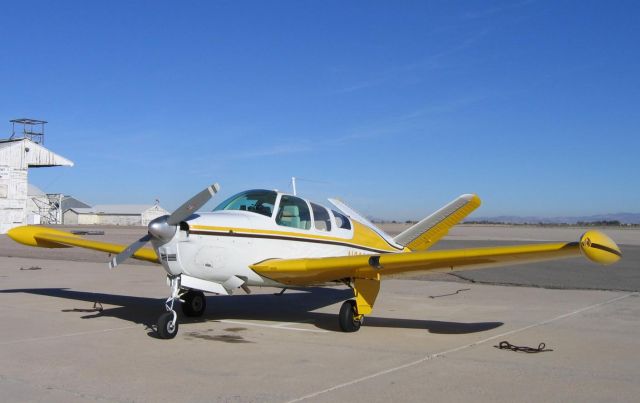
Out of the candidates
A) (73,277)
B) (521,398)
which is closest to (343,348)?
(521,398)

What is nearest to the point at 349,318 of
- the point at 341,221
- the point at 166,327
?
the point at 341,221

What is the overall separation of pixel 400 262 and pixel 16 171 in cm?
4479

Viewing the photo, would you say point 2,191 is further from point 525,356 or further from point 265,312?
point 525,356

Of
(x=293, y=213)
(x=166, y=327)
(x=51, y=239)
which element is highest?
(x=293, y=213)

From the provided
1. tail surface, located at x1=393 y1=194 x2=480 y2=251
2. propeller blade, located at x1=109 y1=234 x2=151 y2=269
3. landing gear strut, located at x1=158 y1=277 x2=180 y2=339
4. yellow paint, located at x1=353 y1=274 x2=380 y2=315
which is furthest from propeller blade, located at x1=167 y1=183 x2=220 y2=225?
tail surface, located at x1=393 y1=194 x2=480 y2=251

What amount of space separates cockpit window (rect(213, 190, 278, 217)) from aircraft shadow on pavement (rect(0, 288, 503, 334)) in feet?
6.92

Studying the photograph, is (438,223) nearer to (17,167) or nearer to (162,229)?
(162,229)

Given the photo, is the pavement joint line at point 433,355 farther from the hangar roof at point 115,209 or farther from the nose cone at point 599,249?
the hangar roof at point 115,209

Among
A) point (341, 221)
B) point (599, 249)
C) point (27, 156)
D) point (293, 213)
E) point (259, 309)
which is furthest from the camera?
point (27, 156)

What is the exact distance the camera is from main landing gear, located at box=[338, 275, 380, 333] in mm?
9234

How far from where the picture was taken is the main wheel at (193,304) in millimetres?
10508

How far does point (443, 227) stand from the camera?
12.3 metres

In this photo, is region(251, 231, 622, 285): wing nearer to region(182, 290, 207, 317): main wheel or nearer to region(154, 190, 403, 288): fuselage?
region(154, 190, 403, 288): fuselage

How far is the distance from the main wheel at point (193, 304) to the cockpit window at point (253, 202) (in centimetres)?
182
